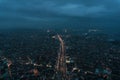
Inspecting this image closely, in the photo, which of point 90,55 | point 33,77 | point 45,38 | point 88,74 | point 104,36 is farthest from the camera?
point 104,36

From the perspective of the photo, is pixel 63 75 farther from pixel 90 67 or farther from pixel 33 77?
pixel 90 67

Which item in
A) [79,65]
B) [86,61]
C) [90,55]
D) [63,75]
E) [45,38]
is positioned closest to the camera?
[63,75]

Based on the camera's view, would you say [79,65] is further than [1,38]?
No

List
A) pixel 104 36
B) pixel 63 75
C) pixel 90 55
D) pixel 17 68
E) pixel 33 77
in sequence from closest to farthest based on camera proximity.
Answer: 1. pixel 63 75
2. pixel 33 77
3. pixel 17 68
4. pixel 90 55
5. pixel 104 36

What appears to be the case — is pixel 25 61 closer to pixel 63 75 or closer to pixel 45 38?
pixel 63 75

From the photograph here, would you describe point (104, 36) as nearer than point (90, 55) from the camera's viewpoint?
No

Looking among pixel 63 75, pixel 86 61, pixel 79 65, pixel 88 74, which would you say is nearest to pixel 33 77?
pixel 63 75

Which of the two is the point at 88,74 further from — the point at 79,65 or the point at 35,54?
the point at 35,54

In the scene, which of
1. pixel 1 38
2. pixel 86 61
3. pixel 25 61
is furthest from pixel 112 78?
pixel 1 38

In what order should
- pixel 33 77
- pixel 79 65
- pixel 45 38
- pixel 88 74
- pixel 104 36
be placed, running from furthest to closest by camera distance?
pixel 104 36
pixel 45 38
pixel 79 65
pixel 88 74
pixel 33 77
